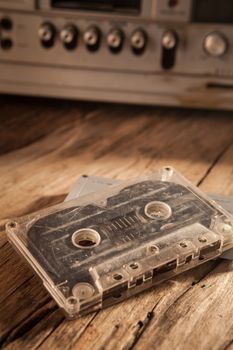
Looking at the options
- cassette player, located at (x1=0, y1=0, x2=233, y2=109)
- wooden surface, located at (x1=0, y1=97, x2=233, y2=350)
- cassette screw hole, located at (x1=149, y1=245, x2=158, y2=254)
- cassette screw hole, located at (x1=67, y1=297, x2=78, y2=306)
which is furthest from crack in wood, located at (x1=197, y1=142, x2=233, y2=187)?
cassette screw hole, located at (x1=67, y1=297, x2=78, y2=306)

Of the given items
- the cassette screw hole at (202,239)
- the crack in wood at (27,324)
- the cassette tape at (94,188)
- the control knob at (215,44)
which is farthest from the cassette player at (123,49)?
the crack in wood at (27,324)

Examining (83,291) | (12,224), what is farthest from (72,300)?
(12,224)

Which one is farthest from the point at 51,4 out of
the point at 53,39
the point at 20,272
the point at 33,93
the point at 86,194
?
the point at 20,272

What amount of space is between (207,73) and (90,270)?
51 cm

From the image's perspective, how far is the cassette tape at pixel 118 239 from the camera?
58 centimetres

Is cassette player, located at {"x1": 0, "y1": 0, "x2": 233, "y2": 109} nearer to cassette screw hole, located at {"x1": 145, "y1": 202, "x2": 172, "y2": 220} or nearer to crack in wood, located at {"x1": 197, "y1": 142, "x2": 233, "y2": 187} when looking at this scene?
crack in wood, located at {"x1": 197, "y1": 142, "x2": 233, "y2": 187}

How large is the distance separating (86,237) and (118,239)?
36mm

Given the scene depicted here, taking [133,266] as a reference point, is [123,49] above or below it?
above

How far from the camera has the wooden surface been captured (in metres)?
0.55

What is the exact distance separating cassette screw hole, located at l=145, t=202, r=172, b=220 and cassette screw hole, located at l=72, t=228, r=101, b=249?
0.07 meters

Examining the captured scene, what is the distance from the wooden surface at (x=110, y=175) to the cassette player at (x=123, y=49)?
48 millimetres

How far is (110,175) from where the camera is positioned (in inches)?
33.0

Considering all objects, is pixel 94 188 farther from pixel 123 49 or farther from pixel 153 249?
pixel 123 49

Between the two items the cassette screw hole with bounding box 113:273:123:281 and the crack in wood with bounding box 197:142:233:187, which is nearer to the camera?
the cassette screw hole with bounding box 113:273:123:281
